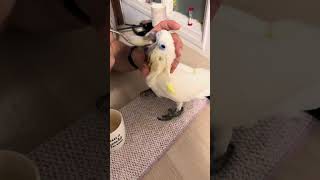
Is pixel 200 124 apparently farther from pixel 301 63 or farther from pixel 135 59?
pixel 301 63

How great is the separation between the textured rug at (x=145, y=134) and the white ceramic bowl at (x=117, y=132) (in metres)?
0.04

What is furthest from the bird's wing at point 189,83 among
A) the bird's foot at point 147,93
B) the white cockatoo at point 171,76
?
the bird's foot at point 147,93

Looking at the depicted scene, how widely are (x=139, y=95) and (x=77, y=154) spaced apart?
0.53 metres

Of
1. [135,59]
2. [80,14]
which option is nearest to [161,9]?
[135,59]

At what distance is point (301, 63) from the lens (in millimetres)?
380

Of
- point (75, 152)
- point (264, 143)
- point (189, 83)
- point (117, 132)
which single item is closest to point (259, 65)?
point (264, 143)

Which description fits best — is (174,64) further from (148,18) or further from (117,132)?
(117,132)

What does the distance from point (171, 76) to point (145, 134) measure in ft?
0.94

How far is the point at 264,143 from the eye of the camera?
427 millimetres

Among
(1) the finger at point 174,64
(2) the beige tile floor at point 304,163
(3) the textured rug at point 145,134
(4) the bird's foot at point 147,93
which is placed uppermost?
(1) the finger at point 174,64

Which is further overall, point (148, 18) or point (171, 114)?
point (171, 114)

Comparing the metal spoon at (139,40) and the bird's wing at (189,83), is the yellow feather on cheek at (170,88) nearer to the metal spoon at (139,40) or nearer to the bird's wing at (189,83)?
the bird's wing at (189,83)

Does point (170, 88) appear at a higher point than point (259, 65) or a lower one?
lower

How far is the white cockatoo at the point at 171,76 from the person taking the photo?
2.18ft
